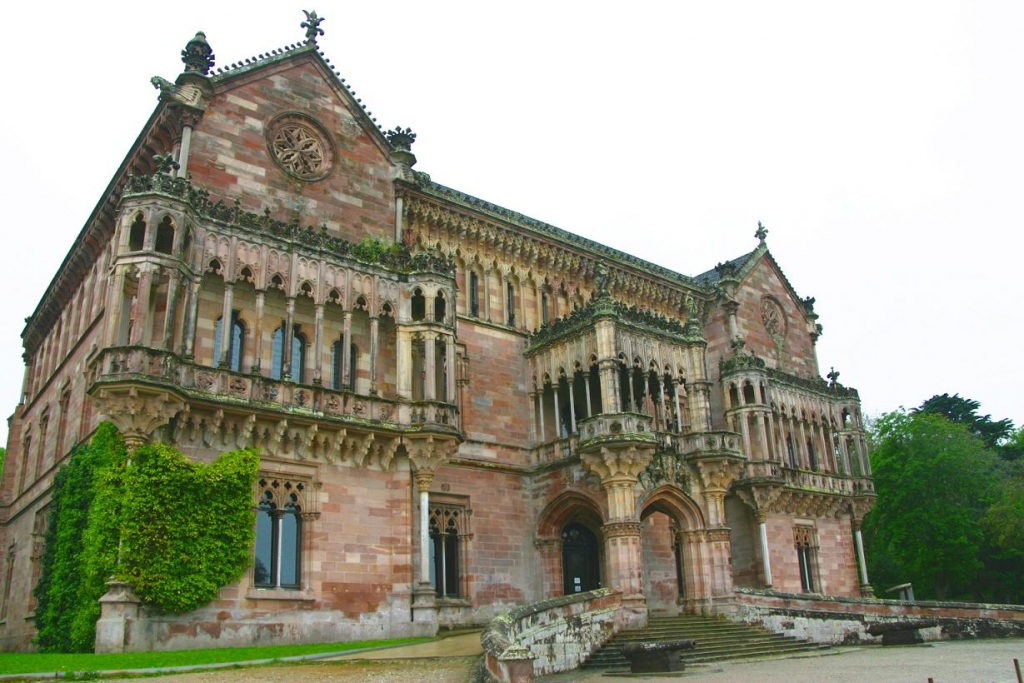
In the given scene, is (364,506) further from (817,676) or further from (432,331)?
(817,676)

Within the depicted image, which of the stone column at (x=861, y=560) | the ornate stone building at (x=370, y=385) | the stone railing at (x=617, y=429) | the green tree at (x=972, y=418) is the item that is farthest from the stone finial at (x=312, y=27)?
the green tree at (x=972, y=418)

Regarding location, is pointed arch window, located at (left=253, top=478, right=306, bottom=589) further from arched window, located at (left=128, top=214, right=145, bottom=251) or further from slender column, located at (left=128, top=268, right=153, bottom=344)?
arched window, located at (left=128, top=214, right=145, bottom=251)

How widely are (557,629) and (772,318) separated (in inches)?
1093

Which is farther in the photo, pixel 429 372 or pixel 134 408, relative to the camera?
pixel 429 372

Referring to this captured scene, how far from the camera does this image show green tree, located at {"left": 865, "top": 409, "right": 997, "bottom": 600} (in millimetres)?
47031

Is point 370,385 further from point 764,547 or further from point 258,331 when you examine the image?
point 764,547

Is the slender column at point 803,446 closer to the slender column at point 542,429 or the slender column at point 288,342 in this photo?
the slender column at point 542,429

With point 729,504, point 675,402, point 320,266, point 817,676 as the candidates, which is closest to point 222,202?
point 320,266

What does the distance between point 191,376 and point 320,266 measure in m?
5.63

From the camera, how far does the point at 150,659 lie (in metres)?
17.3

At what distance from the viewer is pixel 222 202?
82.3 feet

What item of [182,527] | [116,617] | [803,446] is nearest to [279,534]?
[182,527]

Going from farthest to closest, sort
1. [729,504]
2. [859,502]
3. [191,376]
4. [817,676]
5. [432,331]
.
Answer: [859,502], [729,504], [432,331], [191,376], [817,676]

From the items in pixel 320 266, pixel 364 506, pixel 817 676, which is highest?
pixel 320 266
